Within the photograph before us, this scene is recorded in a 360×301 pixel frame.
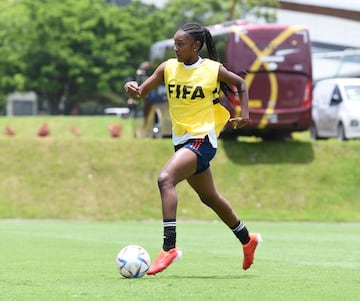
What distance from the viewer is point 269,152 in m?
28.8

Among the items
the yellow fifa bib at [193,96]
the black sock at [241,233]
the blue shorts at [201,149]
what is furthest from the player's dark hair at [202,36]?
the black sock at [241,233]

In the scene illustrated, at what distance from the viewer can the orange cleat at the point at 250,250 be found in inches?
397

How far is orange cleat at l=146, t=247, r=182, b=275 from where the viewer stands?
30.1 ft

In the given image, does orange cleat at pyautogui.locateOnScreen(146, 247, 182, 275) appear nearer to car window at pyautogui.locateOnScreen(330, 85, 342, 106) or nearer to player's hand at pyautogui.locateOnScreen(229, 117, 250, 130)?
player's hand at pyautogui.locateOnScreen(229, 117, 250, 130)

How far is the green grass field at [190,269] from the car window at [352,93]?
42.4 ft

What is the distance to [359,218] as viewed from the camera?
86.1 ft

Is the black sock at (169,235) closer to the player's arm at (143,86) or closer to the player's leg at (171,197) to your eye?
the player's leg at (171,197)

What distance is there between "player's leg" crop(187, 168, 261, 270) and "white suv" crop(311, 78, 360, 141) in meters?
20.8

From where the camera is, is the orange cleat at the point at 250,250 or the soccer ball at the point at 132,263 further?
the orange cleat at the point at 250,250

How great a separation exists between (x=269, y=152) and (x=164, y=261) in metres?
19.7

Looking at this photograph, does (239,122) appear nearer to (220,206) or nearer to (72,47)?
(220,206)

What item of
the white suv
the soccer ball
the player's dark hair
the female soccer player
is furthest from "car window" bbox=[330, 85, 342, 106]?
the soccer ball

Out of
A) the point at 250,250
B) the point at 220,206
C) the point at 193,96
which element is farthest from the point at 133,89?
the point at 250,250

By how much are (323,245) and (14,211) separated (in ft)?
41.3
